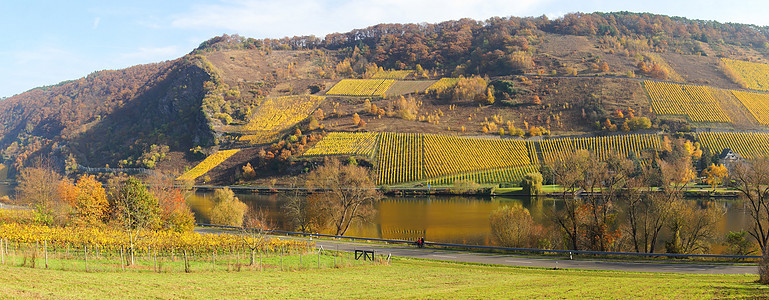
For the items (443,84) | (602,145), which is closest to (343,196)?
(602,145)

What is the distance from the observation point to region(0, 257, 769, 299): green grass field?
1541cm

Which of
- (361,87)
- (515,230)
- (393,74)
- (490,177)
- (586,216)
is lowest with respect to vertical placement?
(515,230)

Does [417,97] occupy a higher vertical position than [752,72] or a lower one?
lower

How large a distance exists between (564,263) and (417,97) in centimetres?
10270

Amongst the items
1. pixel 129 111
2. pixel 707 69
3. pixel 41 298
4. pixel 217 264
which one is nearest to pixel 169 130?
pixel 129 111

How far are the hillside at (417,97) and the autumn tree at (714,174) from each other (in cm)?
1122

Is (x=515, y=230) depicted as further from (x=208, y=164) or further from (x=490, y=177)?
(x=208, y=164)

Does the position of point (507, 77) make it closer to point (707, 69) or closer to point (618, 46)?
point (618, 46)

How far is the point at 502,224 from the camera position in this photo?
40188 millimetres

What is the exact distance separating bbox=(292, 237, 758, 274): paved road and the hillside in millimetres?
51739

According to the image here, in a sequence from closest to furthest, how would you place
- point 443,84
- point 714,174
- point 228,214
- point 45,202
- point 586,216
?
point 586,216 < point 45,202 < point 228,214 < point 714,174 < point 443,84

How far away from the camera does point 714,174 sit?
8138 centimetres

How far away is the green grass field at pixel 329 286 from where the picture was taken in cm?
1541

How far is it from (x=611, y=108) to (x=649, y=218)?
253 ft
